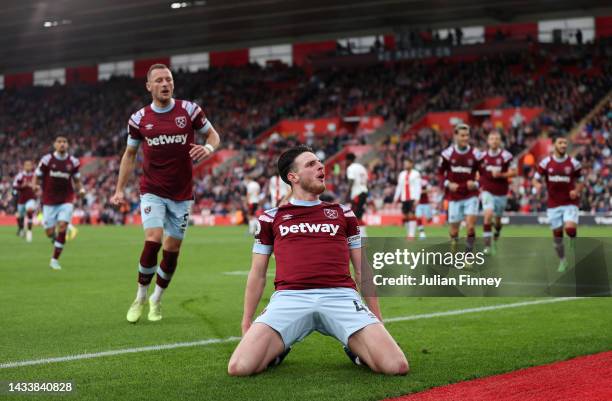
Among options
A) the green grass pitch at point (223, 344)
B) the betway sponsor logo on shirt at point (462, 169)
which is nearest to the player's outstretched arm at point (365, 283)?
the green grass pitch at point (223, 344)

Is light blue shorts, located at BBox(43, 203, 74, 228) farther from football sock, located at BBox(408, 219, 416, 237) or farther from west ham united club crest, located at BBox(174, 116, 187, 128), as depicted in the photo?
football sock, located at BBox(408, 219, 416, 237)

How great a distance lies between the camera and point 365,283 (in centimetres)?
619

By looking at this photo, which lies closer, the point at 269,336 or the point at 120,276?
the point at 269,336

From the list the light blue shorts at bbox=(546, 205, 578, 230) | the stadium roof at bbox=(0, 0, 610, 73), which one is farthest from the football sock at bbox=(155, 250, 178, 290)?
the stadium roof at bbox=(0, 0, 610, 73)

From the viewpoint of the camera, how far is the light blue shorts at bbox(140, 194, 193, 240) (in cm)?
878

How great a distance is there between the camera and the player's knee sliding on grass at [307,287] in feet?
19.1

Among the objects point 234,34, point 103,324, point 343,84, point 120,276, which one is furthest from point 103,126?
point 103,324

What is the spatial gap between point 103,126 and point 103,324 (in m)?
51.9

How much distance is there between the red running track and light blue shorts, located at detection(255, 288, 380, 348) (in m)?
0.81

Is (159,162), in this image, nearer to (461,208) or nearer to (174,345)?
(174,345)

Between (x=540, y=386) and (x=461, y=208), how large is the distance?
1045cm

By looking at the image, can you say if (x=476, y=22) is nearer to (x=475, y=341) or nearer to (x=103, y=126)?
(x=103, y=126)

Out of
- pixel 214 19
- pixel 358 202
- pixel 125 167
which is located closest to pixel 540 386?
pixel 125 167

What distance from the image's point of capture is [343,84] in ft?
176
